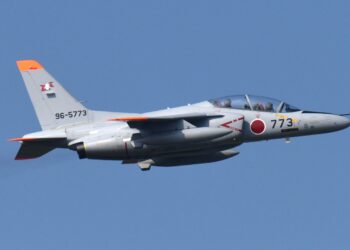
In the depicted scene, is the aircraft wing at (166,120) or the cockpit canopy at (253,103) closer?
the aircraft wing at (166,120)

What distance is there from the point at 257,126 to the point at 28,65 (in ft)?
28.0

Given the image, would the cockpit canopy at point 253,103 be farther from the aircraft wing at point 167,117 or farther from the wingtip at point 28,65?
the wingtip at point 28,65

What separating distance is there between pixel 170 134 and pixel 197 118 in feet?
3.47

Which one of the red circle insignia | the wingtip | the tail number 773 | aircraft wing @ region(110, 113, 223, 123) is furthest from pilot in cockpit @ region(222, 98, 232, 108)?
the wingtip

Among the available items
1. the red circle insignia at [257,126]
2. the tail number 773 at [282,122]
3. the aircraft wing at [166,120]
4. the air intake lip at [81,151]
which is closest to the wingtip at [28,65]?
the air intake lip at [81,151]

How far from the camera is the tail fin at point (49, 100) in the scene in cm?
2645

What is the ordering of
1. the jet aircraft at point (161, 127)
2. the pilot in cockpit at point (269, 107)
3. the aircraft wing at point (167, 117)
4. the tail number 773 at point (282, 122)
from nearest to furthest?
the aircraft wing at point (167, 117) < the jet aircraft at point (161, 127) < the tail number 773 at point (282, 122) < the pilot in cockpit at point (269, 107)

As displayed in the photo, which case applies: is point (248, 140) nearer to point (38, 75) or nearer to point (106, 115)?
point (106, 115)

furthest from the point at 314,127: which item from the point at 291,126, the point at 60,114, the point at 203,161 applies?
the point at 60,114

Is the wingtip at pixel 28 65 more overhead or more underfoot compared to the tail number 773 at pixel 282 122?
more overhead

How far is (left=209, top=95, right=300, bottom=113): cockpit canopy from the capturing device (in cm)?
2567

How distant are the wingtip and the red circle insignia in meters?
7.88

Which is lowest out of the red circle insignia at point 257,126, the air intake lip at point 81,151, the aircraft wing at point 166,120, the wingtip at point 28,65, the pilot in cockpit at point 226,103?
the air intake lip at point 81,151

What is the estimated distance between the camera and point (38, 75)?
88.4 ft
